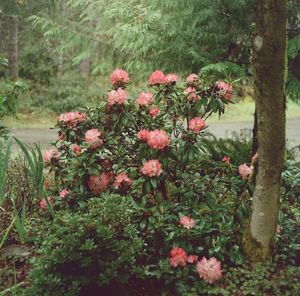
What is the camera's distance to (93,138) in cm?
357

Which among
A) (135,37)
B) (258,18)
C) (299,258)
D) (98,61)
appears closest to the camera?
(258,18)

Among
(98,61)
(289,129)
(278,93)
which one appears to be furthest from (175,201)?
(289,129)

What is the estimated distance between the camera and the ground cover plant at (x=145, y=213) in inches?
115

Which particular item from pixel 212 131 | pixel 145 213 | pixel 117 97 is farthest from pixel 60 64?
pixel 145 213

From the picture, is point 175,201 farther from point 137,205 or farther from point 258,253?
point 258,253

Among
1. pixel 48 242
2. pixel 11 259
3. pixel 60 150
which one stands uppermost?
pixel 60 150

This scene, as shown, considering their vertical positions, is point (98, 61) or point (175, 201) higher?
point (98, 61)

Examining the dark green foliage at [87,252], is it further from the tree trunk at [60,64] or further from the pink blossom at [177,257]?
the tree trunk at [60,64]

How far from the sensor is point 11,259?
3.84m

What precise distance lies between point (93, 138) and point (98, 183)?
0.36 metres

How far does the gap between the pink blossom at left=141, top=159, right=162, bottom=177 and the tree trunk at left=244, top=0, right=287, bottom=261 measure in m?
0.72

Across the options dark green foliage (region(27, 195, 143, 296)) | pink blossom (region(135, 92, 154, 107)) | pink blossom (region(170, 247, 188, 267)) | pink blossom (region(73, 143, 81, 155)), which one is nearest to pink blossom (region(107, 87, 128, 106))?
pink blossom (region(135, 92, 154, 107))

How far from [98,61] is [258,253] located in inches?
202

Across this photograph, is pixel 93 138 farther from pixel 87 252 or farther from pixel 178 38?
pixel 178 38
